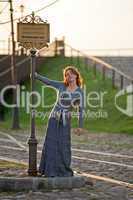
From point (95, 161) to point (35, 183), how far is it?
17.7 feet

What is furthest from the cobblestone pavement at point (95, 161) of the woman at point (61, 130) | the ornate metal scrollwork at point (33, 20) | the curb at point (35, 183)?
the ornate metal scrollwork at point (33, 20)

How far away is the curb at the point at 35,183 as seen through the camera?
1190 cm

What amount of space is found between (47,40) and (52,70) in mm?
35111

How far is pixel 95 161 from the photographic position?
56.5ft

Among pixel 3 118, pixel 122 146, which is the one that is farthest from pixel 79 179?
pixel 3 118

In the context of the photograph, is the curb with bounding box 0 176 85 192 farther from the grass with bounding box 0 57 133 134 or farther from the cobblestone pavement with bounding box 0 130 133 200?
the grass with bounding box 0 57 133 134

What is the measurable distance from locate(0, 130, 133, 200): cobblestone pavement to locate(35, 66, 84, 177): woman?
0.56 metres

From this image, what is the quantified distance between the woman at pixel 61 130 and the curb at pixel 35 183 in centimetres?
19

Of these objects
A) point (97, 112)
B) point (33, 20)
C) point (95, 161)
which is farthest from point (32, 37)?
point (97, 112)

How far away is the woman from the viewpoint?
12180 mm

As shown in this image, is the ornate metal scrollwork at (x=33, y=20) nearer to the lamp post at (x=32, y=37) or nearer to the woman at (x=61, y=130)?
the lamp post at (x=32, y=37)

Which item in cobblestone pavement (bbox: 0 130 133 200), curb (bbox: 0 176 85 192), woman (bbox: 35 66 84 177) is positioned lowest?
cobblestone pavement (bbox: 0 130 133 200)

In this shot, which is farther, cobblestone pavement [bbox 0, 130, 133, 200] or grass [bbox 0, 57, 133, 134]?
grass [bbox 0, 57, 133, 134]

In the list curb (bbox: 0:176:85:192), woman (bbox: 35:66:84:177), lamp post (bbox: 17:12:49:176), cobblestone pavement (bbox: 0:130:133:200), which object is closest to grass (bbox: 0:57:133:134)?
cobblestone pavement (bbox: 0:130:133:200)
